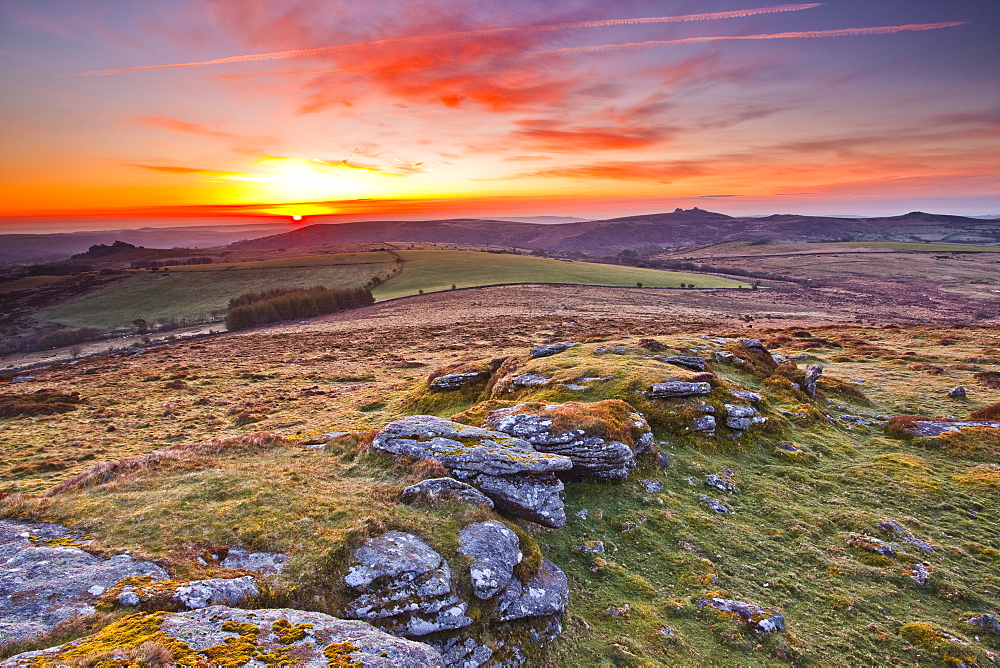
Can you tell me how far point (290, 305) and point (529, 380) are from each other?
78124mm

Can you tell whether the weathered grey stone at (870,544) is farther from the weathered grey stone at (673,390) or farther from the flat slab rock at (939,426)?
the flat slab rock at (939,426)

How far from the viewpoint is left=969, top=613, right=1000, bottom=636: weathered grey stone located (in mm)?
9884

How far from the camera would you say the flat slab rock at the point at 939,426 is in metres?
19.1

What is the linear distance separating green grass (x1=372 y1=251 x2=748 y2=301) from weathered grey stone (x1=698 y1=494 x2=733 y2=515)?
3518 inches

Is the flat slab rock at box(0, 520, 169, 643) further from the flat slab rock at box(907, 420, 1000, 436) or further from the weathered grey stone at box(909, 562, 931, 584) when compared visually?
the flat slab rock at box(907, 420, 1000, 436)

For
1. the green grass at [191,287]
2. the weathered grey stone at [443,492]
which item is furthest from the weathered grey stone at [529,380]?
the green grass at [191,287]

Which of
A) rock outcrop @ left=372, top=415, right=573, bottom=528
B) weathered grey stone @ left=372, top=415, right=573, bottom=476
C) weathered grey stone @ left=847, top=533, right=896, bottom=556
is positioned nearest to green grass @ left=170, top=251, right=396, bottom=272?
weathered grey stone @ left=372, top=415, right=573, bottom=476

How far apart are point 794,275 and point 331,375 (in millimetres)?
157245

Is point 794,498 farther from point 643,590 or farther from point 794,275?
point 794,275

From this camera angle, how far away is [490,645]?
27.1 feet

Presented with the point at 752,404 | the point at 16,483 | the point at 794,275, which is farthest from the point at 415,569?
the point at 794,275

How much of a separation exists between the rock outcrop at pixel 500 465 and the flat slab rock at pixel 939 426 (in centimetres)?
1793

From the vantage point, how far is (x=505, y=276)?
113125mm

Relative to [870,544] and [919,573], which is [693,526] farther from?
[919,573]
